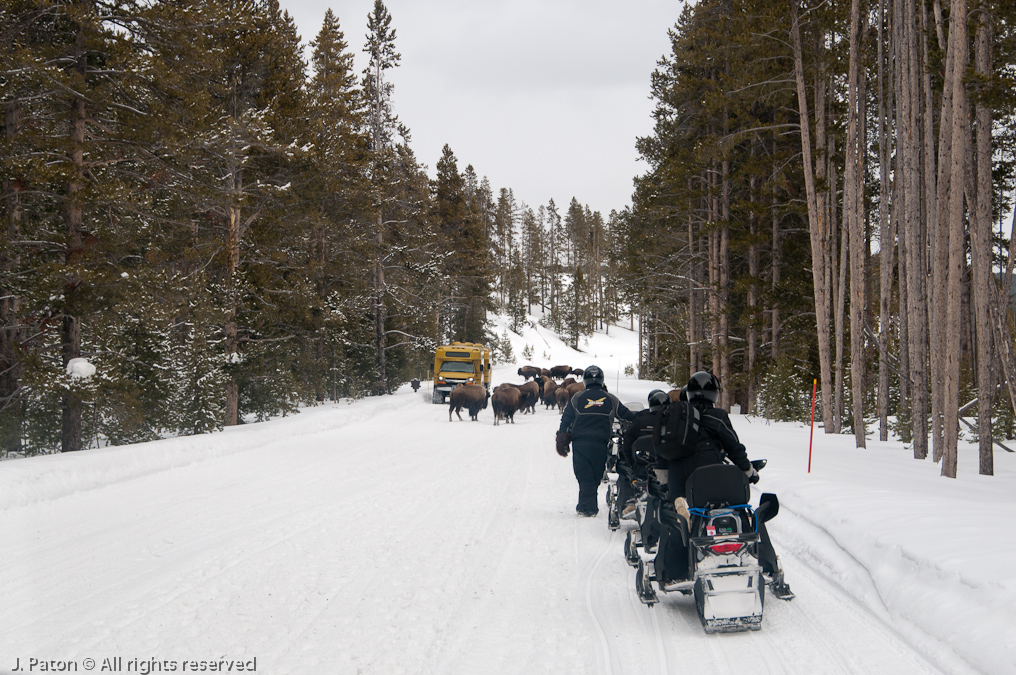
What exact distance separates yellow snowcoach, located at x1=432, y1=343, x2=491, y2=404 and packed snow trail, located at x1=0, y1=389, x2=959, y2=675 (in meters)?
20.1

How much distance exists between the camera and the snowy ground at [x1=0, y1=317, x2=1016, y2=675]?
409 cm

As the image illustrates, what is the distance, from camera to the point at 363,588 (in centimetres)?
540

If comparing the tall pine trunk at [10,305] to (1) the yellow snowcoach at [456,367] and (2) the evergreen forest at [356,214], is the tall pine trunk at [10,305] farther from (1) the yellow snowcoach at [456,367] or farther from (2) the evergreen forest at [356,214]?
(1) the yellow snowcoach at [456,367]

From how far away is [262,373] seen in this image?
1925cm

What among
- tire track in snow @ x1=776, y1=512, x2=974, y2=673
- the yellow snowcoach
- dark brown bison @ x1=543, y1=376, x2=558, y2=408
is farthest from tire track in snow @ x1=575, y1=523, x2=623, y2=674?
the yellow snowcoach

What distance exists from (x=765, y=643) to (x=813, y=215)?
14322mm

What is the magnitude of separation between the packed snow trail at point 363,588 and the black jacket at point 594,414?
110 centimetres

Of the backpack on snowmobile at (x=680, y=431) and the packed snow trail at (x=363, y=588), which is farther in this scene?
the backpack on snowmobile at (x=680, y=431)

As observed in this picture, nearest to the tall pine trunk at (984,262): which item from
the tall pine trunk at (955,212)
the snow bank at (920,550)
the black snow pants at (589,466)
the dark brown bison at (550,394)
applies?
the tall pine trunk at (955,212)

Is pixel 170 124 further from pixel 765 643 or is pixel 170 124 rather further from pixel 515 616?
pixel 765 643

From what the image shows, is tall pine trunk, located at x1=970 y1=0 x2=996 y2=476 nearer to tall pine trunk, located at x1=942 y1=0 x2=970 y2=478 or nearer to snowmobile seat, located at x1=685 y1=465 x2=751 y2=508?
tall pine trunk, located at x1=942 y1=0 x2=970 y2=478

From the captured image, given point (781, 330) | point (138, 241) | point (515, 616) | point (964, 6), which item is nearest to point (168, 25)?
point (138, 241)

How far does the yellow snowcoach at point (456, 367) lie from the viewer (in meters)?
30.8

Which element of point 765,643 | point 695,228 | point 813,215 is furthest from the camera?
point 695,228
